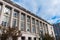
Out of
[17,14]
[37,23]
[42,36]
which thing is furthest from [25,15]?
[42,36]

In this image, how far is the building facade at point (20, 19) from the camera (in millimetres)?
22070

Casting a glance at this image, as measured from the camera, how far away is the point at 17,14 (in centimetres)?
2647

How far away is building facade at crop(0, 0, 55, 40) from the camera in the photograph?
72.4 feet

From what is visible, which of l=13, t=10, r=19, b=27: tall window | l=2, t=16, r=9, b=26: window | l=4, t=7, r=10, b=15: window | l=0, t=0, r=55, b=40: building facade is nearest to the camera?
l=2, t=16, r=9, b=26: window

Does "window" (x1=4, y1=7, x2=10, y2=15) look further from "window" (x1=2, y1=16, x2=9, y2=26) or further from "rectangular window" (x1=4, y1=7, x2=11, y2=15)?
"window" (x1=2, y1=16, x2=9, y2=26)

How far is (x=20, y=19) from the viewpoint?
26.2 metres

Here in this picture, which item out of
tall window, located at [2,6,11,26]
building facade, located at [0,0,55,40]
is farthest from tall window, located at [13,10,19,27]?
tall window, located at [2,6,11,26]

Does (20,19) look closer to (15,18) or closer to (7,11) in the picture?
(15,18)

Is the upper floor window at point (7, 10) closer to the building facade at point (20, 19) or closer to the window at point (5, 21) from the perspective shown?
the building facade at point (20, 19)

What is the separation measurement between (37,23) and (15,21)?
11963 mm

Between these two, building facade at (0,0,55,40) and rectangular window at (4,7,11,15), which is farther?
rectangular window at (4,7,11,15)

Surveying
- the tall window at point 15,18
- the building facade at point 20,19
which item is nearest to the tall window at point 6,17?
the building facade at point 20,19

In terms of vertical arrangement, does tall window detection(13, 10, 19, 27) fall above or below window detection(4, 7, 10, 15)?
below

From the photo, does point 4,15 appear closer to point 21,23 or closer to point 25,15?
point 21,23
